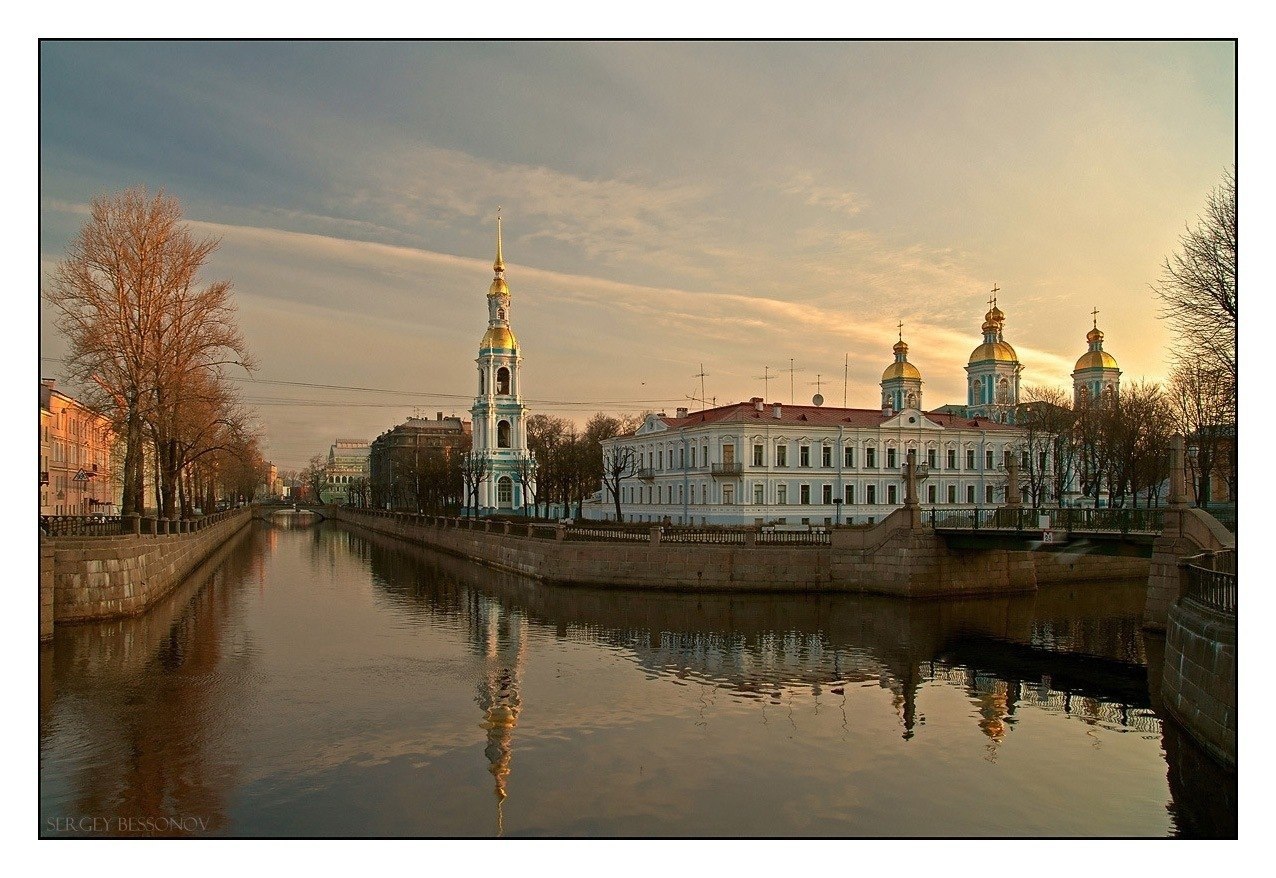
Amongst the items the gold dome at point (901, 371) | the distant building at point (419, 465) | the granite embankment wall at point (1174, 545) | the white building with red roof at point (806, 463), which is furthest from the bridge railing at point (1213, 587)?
the distant building at point (419, 465)

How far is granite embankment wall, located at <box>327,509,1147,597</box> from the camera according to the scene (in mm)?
40812

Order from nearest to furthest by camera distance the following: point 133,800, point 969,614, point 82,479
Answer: point 133,800 < point 969,614 < point 82,479

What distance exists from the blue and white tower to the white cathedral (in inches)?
1420

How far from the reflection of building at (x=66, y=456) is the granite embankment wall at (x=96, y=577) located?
26.7m

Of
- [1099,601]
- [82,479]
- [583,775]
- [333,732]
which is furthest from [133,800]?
[82,479]

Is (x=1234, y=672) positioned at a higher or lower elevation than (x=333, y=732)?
higher

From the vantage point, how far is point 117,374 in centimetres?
3900

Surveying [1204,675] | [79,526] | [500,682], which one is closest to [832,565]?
[500,682]

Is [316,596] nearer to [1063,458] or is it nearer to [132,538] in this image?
[132,538]

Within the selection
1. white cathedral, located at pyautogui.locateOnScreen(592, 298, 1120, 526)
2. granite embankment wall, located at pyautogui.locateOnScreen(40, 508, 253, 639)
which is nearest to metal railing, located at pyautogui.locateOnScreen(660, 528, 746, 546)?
white cathedral, located at pyautogui.locateOnScreen(592, 298, 1120, 526)

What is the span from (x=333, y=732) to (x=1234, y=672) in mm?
16275

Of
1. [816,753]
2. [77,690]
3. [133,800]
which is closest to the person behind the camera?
[133,800]

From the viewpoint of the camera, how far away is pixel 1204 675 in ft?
56.4

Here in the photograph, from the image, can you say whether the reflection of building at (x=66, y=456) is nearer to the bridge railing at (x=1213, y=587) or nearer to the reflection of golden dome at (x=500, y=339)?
the reflection of golden dome at (x=500, y=339)
